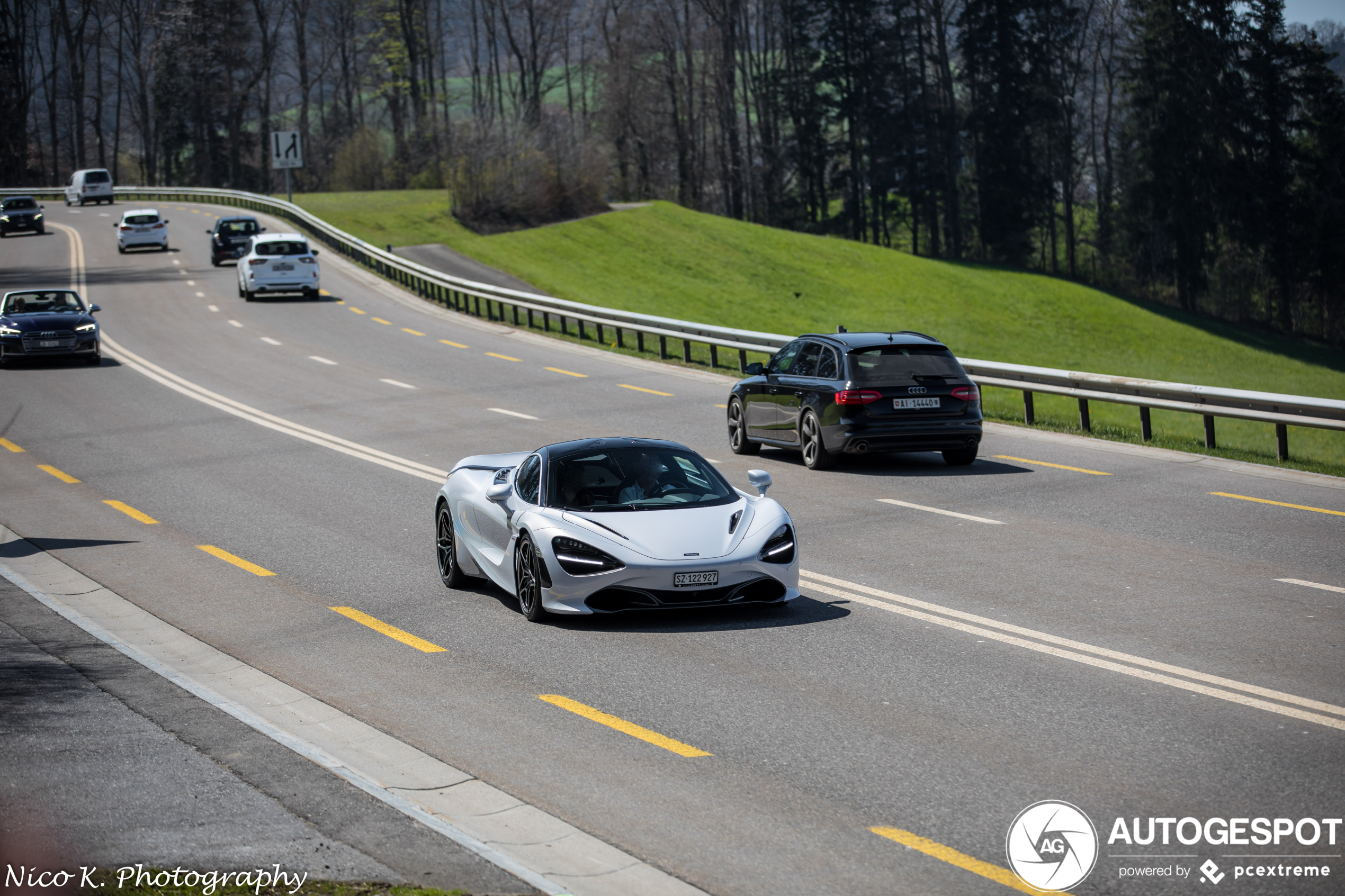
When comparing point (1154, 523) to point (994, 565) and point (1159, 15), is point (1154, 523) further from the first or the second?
point (1159, 15)

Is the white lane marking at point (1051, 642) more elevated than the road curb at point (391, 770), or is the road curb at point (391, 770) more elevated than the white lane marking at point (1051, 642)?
the road curb at point (391, 770)

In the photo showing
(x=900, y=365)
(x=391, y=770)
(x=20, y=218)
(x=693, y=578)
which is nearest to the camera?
(x=391, y=770)

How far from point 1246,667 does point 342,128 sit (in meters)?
106

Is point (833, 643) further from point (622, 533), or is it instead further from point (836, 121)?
point (836, 121)

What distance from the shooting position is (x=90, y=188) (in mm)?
82250

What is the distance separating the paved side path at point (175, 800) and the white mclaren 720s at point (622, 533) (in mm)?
2624

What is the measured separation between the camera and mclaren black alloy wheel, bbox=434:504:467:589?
37.6 ft

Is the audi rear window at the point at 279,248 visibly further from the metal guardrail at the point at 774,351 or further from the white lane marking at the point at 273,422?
the white lane marking at the point at 273,422

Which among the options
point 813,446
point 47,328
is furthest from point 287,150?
point 813,446

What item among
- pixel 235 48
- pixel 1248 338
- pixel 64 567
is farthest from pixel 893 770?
pixel 235 48

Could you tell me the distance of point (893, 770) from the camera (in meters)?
6.61

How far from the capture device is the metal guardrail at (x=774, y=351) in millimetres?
17328

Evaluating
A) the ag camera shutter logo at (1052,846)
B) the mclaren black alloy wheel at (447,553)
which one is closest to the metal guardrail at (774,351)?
the mclaren black alloy wheel at (447,553)

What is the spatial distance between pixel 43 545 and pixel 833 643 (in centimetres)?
852
